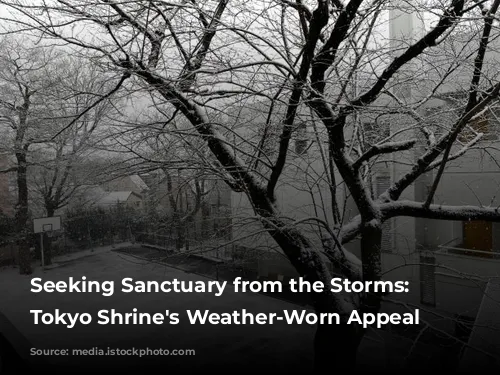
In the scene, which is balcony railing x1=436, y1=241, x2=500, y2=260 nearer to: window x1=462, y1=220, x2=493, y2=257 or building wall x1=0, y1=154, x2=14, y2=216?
window x1=462, y1=220, x2=493, y2=257

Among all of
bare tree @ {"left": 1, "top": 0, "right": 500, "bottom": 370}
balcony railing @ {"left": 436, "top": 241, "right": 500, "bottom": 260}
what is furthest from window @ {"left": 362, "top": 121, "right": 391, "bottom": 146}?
balcony railing @ {"left": 436, "top": 241, "right": 500, "bottom": 260}

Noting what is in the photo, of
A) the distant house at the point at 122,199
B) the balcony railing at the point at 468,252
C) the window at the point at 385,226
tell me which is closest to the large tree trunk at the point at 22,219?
the distant house at the point at 122,199

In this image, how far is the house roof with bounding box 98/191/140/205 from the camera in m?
2.58

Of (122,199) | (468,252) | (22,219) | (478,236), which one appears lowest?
(468,252)

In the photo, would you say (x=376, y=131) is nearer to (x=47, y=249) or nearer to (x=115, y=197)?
(x=115, y=197)

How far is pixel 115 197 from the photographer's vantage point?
2.62 meters

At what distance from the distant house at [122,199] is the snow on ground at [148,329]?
45 cm

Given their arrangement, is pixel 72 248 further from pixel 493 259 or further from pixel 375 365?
pixel 493 259

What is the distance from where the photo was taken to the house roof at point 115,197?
258 centimetres

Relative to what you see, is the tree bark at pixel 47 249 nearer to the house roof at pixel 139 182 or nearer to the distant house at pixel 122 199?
the distant house at pixel 122 199

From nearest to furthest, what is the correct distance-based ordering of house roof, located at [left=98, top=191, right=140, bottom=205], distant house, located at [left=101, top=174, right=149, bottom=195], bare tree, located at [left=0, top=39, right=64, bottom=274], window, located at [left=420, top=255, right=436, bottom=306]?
bare tree, located at [left=0, top=39, right=64, bottom=274] → distant house, located at [left=101, top=174, right=149, bottom=195] → house roof, located at [left=98, top=191, right=140, bottom=205] → window, located at [left=420, top=255, right=436, bottom=306]

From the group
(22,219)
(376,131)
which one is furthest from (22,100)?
(376,131)

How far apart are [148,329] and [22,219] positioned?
4.09 ft

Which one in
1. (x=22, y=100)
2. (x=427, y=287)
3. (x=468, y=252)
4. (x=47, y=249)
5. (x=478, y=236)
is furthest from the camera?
(x=478, y=236)
